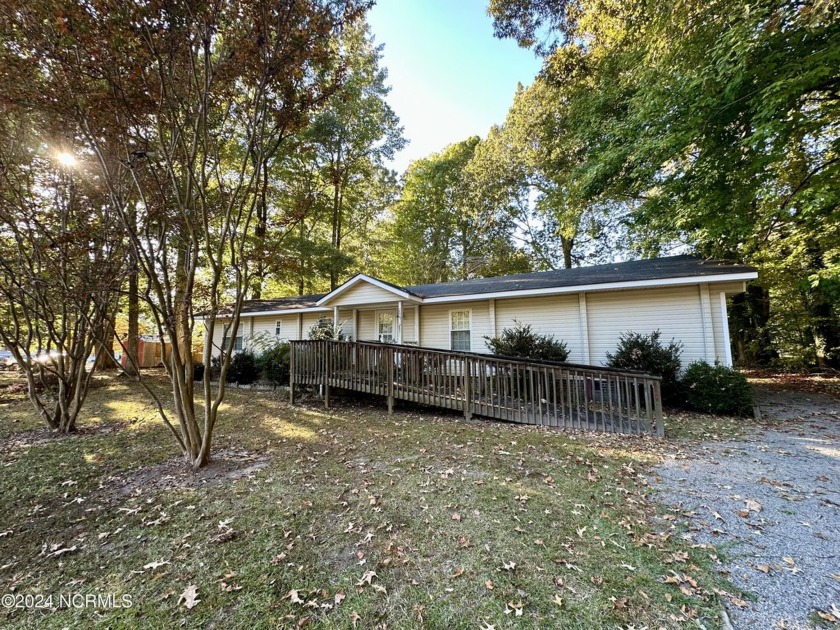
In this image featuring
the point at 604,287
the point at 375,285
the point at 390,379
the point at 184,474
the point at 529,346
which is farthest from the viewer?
the point at 375,285

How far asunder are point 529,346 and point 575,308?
5.87 ft

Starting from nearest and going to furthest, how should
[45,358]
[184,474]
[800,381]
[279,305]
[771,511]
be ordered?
1. [771,511]
2. [184,474]
3. [45,358]
4. [800,381]
5. [279,305]

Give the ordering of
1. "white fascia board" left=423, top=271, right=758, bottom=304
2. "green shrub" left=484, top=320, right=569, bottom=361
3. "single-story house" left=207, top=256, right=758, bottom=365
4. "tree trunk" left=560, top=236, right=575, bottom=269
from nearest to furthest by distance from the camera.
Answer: "white fascia board" left=423, top=271, right=758, bottom=304 → "single-story house" left=207, top=256, right=758, bottom=365 → "green shrub" left=484, top=320, right=569, bottom=361 → "tree trunk" left=560, top=236, right=575, bottom=269

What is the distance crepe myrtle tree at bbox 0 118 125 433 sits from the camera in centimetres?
484

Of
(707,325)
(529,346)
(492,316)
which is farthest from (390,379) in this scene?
(707,325)

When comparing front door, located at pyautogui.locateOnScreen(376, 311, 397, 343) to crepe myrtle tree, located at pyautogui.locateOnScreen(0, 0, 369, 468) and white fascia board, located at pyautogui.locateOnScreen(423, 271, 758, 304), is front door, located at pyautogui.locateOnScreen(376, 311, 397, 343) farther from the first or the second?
crepe myrtle tree, located at pyautogui.locateOnScreen(0, 0, 369, 468)

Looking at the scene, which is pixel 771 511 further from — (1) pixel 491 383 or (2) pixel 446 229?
(2) pixel 446 229

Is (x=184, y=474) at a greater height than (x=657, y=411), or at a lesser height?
lesser

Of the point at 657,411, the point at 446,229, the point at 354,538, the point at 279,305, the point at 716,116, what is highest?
the point at 446,229

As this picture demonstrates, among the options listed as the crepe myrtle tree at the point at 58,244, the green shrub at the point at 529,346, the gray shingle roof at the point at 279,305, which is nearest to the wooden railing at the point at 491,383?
the green shrub at the point at 529,346

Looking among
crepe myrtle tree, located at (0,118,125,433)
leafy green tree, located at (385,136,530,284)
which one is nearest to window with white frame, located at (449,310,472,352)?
crepe myrtle tree, located at (0,118,125,433)

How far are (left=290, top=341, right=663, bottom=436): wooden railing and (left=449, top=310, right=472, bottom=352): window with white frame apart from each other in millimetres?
3417

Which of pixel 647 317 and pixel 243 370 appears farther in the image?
pixel 243 370

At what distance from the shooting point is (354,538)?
2.88 m
